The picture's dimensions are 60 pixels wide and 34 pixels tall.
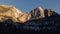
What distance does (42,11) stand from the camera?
4948 inches

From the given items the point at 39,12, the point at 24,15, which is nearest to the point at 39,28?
the point at 39,12

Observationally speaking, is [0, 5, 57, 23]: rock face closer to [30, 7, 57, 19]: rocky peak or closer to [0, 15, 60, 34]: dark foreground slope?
[30, 7, 57, 19]: rocky peak

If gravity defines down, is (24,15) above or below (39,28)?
above

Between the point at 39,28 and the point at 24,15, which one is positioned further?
the point at 24,15

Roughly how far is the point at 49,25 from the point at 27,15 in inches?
2305

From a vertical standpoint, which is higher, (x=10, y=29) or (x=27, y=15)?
(x=27, y=15)

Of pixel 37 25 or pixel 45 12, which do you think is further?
pixel 45 12

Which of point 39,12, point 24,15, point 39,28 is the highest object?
point 39,12

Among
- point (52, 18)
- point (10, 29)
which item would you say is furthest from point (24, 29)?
point (52, 18)

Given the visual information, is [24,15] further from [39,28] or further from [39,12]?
[39,28]

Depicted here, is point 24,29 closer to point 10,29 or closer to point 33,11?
point 10,29

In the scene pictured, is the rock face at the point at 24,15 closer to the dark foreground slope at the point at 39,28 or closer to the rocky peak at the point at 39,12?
the rocky peak at the point at 39,12

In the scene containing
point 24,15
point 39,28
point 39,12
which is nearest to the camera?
point 39,28

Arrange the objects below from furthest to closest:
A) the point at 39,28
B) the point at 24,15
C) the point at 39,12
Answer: the point at 24,15
the point at 39,12
the point at 39,28
